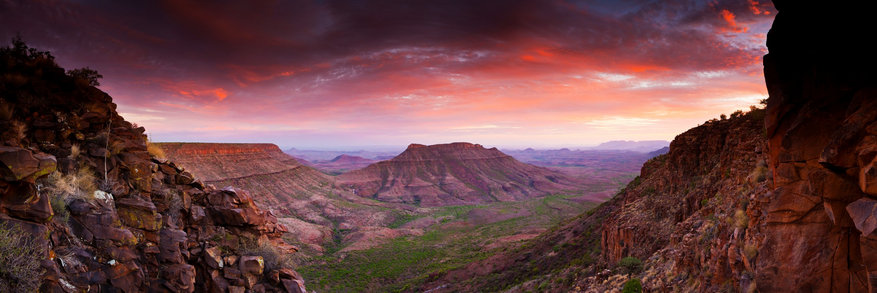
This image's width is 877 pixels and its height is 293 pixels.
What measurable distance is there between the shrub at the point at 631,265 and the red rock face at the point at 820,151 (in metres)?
8.65

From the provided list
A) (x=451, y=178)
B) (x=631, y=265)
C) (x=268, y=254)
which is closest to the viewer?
(x=268, y=254)

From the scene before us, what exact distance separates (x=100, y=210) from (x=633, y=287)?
17.4m

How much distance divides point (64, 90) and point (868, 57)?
1861cm

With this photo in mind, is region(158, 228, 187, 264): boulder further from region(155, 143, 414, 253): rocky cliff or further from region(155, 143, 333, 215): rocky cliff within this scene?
region(155, 143, 333, 215): rocky cliff

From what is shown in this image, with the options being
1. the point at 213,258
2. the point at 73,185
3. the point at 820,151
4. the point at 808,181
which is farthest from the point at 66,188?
the point at 820,151

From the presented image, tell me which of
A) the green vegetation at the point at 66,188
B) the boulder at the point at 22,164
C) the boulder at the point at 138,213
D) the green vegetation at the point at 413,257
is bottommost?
the green vegetation at the point at 413,257

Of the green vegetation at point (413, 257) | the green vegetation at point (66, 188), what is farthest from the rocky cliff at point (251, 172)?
Result: the green vegetation at point (66, 188)

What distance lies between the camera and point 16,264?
19.0 ft

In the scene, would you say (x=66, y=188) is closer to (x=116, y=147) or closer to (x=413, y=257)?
(x=116, y=147)

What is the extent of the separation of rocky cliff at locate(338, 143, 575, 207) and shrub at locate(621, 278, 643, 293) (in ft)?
266

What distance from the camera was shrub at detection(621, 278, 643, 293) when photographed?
37.5 ft

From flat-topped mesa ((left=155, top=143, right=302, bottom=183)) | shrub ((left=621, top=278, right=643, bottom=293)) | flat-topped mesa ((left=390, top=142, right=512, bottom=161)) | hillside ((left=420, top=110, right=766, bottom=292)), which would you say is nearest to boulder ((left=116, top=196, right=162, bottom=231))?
hillside ((left=420, top=110, right=766, bottom=292))

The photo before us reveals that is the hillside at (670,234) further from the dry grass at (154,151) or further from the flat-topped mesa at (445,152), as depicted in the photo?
the flat-topped mesa at (445,152)

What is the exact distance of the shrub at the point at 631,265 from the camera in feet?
44.2
